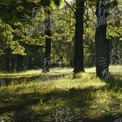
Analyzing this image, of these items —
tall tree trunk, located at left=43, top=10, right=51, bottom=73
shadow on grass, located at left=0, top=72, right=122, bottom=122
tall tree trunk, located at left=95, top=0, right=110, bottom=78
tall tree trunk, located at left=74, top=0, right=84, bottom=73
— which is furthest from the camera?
tall tree trunk, located at left=43, top=10, right=51, bottom=73

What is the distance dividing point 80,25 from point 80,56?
67.7 inches

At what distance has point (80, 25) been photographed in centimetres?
1859

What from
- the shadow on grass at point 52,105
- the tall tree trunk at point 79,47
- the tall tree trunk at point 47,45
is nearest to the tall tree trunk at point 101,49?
the tall tree trunk at point 79,47

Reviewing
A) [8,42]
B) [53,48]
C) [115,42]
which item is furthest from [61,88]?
[53,48]

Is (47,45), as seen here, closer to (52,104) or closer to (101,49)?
(101,49)

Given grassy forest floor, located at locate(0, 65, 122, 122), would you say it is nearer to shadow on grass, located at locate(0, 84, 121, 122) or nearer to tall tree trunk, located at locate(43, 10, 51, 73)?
shadow on grass, located at locate(0, 84, 121, 122)

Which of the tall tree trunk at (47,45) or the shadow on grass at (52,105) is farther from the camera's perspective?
the tall tree trunk at (47,45)

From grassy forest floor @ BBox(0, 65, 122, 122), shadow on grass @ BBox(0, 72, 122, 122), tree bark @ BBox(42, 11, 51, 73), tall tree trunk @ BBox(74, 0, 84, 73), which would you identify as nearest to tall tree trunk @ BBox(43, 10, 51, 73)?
tree bark @ BBox(42, 11, 51, 73)

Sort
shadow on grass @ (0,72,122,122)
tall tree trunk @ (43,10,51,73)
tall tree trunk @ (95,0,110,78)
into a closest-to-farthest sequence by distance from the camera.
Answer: shadow on grass @ (0,72,122,122) → tall tree trunk @ (95,0,110,78) → tall tree trunk @ (43,10,51,73)

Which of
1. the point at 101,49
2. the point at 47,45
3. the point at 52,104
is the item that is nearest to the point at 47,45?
the point at 47,45

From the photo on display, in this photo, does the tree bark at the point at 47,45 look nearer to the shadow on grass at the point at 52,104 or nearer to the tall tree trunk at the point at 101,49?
the tall tree trunk at the point at 101,49

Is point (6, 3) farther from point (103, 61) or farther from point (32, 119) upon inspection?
point (103, 61)

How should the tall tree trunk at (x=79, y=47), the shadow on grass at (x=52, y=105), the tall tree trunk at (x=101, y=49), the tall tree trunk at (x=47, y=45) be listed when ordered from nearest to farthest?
the shadow on grass at (x=52, y=105) → the tall tree trunk at (x=101, y=49) → the tall tree trunk at (x=79, y=47) → the tall tree trunk at (x=47, y=45)

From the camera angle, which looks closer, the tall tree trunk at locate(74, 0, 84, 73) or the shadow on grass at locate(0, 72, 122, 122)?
the shadow on grass at locate(0, 72, 122, 122)
